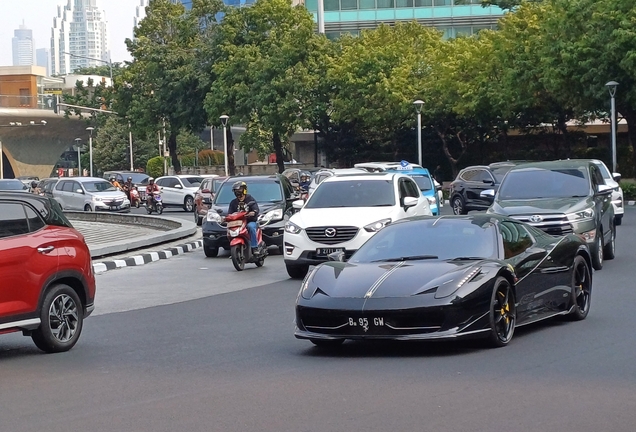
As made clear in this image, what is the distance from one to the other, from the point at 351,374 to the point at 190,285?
9601mm

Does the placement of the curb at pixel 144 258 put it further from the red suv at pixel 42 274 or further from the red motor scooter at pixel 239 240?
the red suv at pixel 42 274

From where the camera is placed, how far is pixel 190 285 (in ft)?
60.3

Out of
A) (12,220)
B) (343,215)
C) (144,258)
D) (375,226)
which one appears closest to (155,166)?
(144,258)

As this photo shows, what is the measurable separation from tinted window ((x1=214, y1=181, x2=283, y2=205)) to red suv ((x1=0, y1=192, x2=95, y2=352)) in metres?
13.3

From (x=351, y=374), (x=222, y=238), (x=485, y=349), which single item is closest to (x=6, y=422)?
(x=351, y=374)

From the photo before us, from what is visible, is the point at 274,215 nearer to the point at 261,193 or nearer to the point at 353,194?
the point at 261,193

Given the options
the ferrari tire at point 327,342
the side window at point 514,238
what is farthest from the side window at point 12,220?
the side window at point 514,238

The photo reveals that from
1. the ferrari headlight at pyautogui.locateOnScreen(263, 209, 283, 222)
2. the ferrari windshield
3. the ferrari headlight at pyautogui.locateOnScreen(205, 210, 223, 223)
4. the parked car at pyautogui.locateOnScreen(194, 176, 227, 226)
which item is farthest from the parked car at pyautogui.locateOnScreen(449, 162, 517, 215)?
the ferrari windshield

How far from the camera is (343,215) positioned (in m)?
18.3

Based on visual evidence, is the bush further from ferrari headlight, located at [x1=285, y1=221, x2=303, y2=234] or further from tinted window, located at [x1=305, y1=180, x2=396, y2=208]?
ferrari headlight, located at [x1=285, y1=221, x2=303, y2=234]

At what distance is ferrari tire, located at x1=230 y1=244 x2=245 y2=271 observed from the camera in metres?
20.4

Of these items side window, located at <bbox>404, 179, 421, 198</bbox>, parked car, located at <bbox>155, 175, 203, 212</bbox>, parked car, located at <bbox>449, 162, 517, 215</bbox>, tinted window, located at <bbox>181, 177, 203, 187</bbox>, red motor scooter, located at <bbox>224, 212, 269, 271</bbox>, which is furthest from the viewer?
tinted window, located at <bbox>181, 177, 203, 187</bbox>

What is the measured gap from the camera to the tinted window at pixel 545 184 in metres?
18.9

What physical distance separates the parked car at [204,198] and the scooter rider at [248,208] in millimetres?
13125
